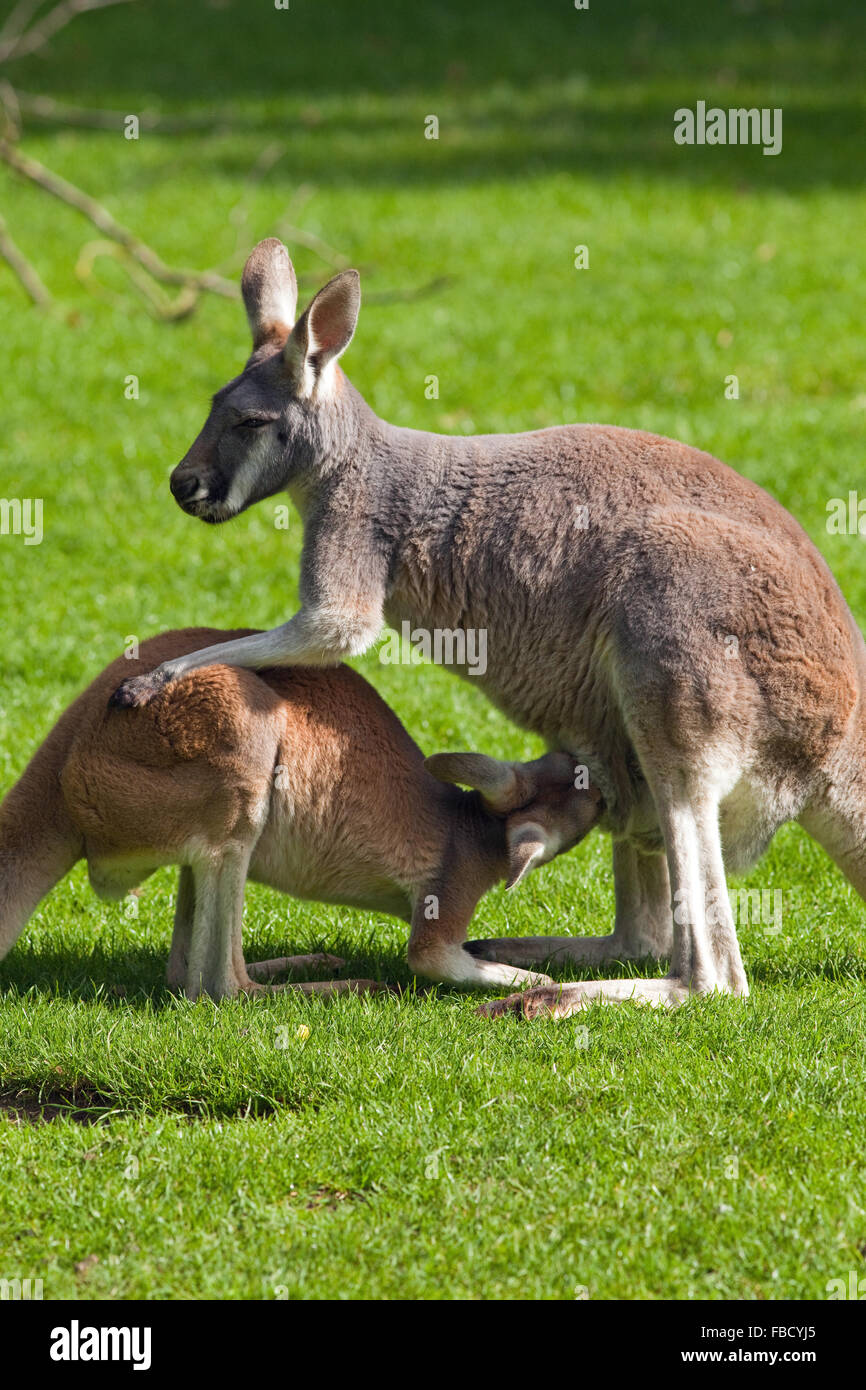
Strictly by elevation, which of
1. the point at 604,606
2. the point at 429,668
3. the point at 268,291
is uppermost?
the point at 268,291

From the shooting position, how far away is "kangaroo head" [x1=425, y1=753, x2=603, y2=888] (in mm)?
5238

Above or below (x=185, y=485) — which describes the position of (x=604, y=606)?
below

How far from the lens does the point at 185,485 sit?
537cm

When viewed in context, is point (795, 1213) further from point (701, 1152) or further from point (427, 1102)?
point (427, 1102)

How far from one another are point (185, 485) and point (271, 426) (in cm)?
34

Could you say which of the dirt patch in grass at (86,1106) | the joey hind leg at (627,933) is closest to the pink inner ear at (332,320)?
the joey hind leg at (627,933)

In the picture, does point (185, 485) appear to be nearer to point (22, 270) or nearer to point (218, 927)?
point (218, 927)

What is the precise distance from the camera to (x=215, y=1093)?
4.66m

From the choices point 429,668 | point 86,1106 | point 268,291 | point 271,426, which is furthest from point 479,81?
point 86,1106

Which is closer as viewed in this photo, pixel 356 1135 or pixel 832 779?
pixel 356 1135

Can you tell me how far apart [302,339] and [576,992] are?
7.42 feet

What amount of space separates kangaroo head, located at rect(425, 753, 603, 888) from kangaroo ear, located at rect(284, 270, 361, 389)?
136cm
